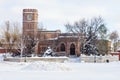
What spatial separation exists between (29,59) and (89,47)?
52.6 ft

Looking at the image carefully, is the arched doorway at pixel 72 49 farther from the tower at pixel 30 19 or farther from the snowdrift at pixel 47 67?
the snowdrift at pixel 47 67

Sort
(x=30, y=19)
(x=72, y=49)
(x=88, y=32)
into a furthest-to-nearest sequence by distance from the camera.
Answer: (x=30, y=19)
(x=72, y=49)
(x=88, y=32)

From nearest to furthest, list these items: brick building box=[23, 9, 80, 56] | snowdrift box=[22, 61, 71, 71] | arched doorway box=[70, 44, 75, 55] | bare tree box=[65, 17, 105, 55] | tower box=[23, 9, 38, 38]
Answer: snowdrift box=[22, 61, 71, 71]
bare tree box=[65, 17, 105, 55]
brick building box=[23, 9, 80, 56]
arched doorway box=[70, 44, 75, 55]
tower box=[23, 9, 38, 38]

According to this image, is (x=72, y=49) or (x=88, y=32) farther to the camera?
(x=72, y=49)

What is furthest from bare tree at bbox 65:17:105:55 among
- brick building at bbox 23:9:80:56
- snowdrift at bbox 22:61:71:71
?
snowdrift at bbox 22:61:71:71

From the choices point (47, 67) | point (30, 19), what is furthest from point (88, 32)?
point (47, 67)

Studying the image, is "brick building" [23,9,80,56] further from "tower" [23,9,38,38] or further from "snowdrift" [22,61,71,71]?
"snowdrift" [22,61,71,71]

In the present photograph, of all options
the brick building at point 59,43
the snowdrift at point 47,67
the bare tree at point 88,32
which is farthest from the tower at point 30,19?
the snowdrift at point 47,67

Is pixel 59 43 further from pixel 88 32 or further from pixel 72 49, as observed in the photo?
pixel 88 32

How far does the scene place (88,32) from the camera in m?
67.2

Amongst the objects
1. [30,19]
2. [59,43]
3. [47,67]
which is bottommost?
[47,67]

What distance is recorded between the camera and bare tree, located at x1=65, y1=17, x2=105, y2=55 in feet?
215

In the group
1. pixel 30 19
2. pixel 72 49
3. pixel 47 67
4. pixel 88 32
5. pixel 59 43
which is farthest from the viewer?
pixel 30 19

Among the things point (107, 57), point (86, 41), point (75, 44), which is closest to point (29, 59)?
point (107, 57)
